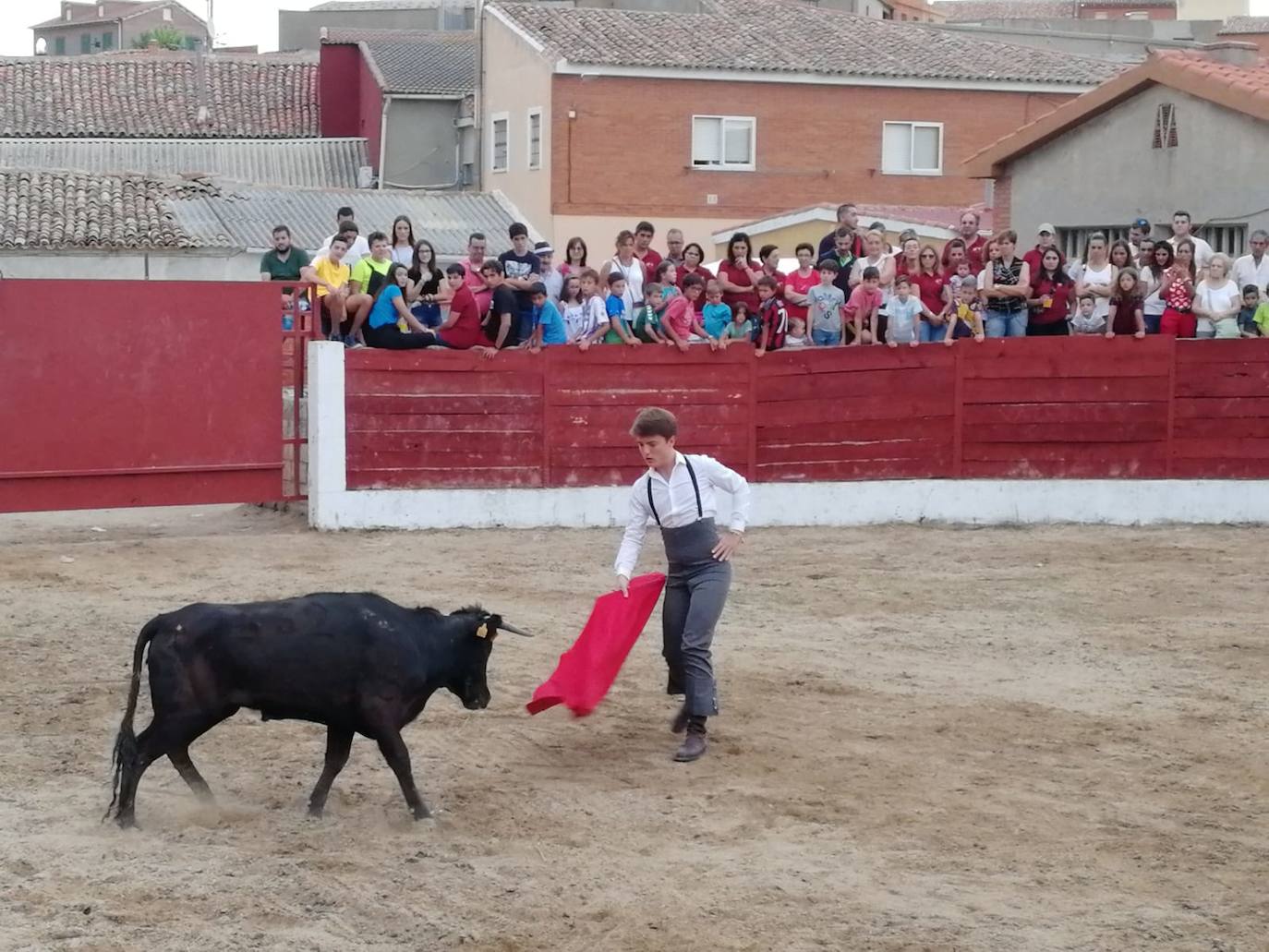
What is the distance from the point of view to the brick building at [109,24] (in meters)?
82.1

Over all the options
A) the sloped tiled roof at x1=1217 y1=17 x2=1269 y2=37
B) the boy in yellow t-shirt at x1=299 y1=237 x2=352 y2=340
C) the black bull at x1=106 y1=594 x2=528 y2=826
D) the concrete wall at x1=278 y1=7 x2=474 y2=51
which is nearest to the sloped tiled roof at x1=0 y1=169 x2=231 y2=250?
the boy in yellow t-shirt at x1=299 y1=237 x2=352 y2=340

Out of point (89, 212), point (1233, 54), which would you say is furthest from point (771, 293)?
point (89, 212)

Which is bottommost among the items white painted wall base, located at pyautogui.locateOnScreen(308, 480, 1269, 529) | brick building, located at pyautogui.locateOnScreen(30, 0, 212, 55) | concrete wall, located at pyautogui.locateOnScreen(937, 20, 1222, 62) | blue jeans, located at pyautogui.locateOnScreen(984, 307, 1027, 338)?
white painted wall base, located at pyautogui.locateOnScreen(308, 480, 1269, 529)

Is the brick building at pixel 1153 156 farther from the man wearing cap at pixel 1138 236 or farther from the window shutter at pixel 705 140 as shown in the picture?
the window shutter at pixel 705 140

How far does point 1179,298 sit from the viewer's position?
46.9 feet

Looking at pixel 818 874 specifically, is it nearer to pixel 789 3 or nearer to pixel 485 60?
pixel 485 60

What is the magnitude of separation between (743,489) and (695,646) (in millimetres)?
651

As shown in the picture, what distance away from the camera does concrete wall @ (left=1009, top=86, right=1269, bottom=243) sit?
61.0 feet

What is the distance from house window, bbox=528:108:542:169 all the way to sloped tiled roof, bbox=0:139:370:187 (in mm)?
6455

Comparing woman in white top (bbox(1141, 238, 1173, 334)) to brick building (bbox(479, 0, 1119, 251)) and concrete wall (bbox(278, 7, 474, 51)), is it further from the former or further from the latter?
concrete wall (bbox(278, 7, 474, 51))

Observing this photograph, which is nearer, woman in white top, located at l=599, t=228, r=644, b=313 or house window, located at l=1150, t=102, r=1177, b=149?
woman in white top, located at l=599, t=228, r=644, b=313

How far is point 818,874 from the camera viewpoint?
5.75 metres

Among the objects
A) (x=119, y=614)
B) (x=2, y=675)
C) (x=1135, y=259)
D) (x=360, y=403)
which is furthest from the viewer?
(x=1135, y=259)

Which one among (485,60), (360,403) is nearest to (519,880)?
(360,403)
